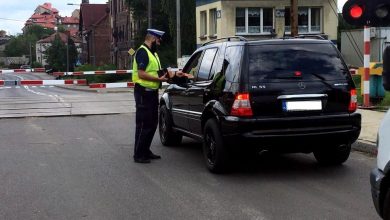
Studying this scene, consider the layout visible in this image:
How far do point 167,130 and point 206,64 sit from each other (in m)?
2.00

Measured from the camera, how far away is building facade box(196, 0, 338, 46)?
122 ft

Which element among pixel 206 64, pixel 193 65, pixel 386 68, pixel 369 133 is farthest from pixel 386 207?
pixel 369 133

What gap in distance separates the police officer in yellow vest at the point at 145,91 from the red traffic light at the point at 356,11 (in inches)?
129

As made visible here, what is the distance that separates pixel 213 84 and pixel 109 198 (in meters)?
2.18

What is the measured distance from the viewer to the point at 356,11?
30.6ft

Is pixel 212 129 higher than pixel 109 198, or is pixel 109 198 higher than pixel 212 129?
pixel 212 129

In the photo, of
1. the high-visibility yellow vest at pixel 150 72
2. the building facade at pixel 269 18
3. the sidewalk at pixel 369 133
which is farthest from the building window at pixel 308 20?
the high-visibility yellow vest at pixel 150 72

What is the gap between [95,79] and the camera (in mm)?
52500

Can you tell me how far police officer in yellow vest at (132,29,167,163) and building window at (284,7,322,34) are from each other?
29882 millimetres

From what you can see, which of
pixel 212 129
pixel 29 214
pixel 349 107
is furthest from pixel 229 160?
pixel 29 214

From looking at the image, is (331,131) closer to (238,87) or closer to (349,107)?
(349,107)

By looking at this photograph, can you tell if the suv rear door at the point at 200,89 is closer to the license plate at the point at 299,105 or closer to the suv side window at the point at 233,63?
the suv side window at the point at 233,63

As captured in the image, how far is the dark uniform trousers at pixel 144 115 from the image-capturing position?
327 inches

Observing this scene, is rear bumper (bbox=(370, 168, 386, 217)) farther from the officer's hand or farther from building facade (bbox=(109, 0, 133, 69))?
building facade (bbox=(109, 0, 133, 69))
